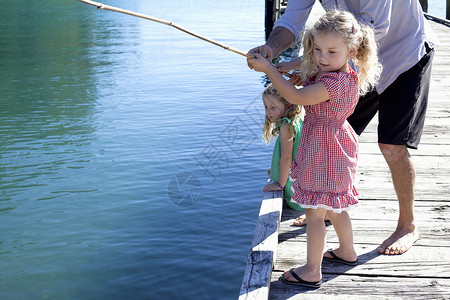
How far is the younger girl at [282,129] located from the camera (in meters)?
3.90

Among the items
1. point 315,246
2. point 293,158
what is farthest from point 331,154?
point 293,158

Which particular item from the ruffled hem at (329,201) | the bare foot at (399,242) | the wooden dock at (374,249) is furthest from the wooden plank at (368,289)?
the ruffled hem at (329,201)

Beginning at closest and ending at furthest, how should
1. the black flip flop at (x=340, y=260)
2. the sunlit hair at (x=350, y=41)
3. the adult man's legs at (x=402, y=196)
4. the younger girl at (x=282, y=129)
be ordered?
1. the sunlit hair at (x=350, y=41)
2. the black flip flop at (x=340, y=260)
3. the adult man's legs at (x=402, y=196)
4. the younger girl at (x=282, y=129)

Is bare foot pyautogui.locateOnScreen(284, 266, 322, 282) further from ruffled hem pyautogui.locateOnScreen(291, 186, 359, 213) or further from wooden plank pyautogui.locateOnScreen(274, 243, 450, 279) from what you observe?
ruffled hem pyautogui.locateOnScreen(291, 186, 359, 213)

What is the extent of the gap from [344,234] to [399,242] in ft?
1.46

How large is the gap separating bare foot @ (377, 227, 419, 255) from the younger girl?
0.81 meters

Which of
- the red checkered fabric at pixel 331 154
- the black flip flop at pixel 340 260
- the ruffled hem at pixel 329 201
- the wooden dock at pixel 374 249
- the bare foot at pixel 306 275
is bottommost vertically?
the wooden dock at pixel 374 249

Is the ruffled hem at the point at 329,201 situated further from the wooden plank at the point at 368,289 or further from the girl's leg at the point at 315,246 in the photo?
the wooden plank at the point at 368,289

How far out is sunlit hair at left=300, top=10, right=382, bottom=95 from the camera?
9.20ft

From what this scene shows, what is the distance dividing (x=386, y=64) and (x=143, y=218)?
12.4 feet

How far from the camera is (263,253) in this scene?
317 cm

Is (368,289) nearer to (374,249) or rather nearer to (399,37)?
(374,249)

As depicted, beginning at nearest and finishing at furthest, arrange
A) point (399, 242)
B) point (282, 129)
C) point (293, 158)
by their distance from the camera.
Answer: point (399, 242), point (282, 129), point (293, 158)

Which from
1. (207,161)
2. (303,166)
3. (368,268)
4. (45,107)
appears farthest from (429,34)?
(45,107)
